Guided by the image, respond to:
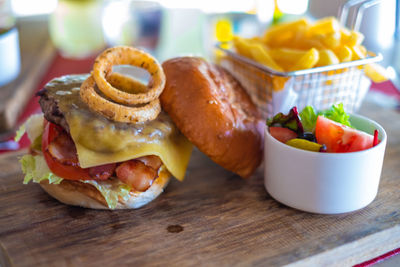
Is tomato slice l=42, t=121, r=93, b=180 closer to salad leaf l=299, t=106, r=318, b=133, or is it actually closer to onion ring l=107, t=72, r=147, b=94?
onion ring l=107, t=72, r=147, b=94

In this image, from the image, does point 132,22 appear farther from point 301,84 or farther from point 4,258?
point 4,258

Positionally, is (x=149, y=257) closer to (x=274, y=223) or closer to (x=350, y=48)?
(x=274, y=223)

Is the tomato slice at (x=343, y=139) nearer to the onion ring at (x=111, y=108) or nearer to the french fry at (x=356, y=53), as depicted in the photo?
the french fry at (x=356, y=53)

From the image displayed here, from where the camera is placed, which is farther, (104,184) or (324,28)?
(324,28)

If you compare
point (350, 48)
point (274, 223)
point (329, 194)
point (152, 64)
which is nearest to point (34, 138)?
point (152, 64)

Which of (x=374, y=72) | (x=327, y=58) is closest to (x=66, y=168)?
(x=327, y=58)

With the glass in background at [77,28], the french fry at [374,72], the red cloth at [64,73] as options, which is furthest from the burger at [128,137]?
the glass in background at [77,28]
